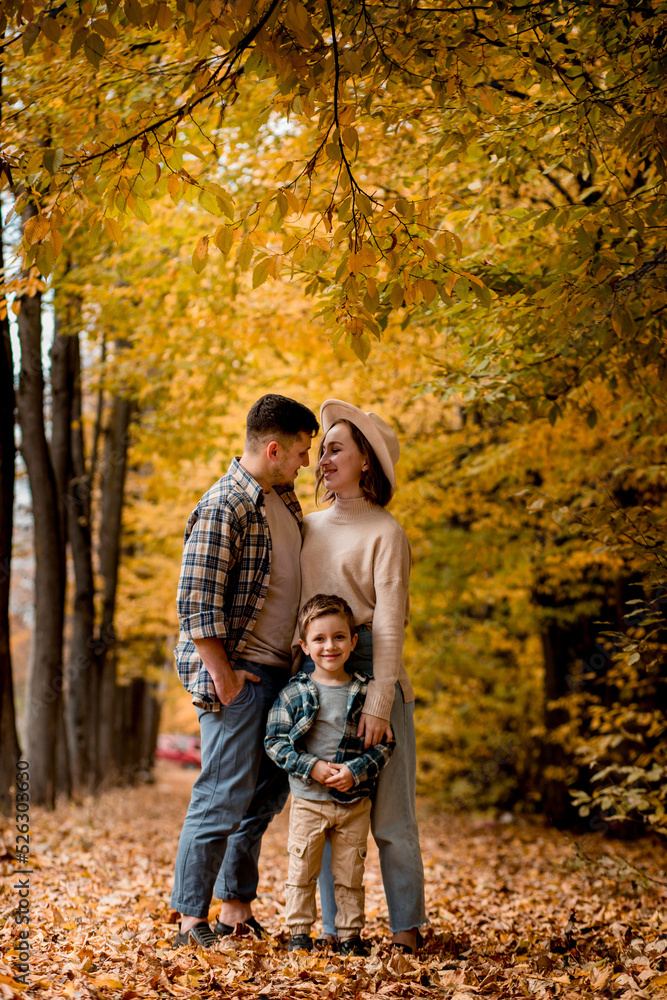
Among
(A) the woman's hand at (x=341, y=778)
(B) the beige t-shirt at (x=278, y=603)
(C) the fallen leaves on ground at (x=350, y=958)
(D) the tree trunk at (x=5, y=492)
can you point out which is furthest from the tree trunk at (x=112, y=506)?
(A) the woman's hand at (x=341, y=778)

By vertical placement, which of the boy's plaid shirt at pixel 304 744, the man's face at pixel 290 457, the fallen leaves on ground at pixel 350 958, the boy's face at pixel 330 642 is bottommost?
the fallen leaves on ground at pixel 350 958

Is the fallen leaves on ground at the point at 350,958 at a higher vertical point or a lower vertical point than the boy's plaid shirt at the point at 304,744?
lower

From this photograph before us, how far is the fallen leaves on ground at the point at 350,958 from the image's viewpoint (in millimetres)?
3180

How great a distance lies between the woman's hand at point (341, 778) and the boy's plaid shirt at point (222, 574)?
0.60 meters

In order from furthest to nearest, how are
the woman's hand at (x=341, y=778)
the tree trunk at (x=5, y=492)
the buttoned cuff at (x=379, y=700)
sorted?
1. the tree trunk at (x=5, y=492)
2. the buttoned cuff at (x=379, y=700)
3. the woman's hand at (x=341, y=778)

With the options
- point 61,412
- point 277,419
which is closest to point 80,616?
point 61,412

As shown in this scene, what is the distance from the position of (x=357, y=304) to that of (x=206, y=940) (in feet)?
8.96

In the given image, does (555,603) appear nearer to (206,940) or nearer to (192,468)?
(192,468)

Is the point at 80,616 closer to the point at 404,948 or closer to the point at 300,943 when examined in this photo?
the point at 300,943

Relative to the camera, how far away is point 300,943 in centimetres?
365

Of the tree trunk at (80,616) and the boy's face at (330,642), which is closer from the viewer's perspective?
the boy's face at (330,642)

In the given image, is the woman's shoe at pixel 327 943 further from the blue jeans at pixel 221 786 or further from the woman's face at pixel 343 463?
the woman's face at pixel 343 463

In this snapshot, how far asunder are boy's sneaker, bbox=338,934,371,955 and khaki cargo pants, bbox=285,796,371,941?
0.8 inches

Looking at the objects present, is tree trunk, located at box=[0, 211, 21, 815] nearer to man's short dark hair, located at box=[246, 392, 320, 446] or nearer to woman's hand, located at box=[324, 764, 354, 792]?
man's short dark hair, located at box=[246, 392, 320, 446]
